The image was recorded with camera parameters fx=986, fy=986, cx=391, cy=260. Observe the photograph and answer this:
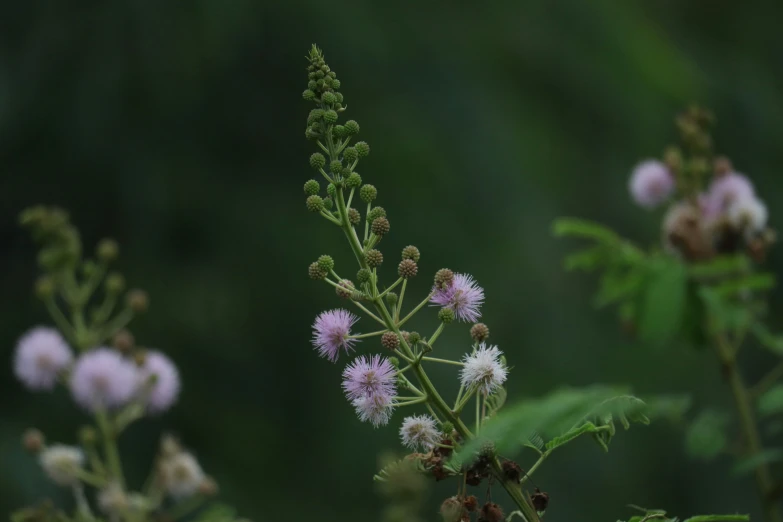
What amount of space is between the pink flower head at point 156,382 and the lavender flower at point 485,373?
1.21 m

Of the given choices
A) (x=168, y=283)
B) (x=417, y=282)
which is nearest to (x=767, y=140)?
(x=417, y=282)

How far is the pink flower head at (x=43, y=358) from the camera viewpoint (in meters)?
2.54

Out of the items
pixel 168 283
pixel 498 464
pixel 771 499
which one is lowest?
pixel 498 464

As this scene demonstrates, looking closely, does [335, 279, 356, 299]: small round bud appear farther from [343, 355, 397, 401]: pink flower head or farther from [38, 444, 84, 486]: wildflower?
[38, 444, 84, 486]: wildflower

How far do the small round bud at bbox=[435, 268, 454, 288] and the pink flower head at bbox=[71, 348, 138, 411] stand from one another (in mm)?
1179

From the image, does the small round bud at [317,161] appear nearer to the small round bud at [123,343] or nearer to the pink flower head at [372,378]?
the pink flower head at [372,378]

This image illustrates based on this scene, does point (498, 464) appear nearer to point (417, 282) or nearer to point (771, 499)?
point (771, 499)

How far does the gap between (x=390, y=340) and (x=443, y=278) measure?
0.52 feet

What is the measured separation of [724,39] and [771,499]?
271 inches

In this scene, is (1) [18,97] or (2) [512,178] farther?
(2) [512,178]

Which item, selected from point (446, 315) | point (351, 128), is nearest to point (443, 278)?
point (446, 315)

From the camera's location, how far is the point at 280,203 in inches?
267

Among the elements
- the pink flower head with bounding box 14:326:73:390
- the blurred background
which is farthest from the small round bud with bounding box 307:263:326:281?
the blurred background

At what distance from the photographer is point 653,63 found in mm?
7246
